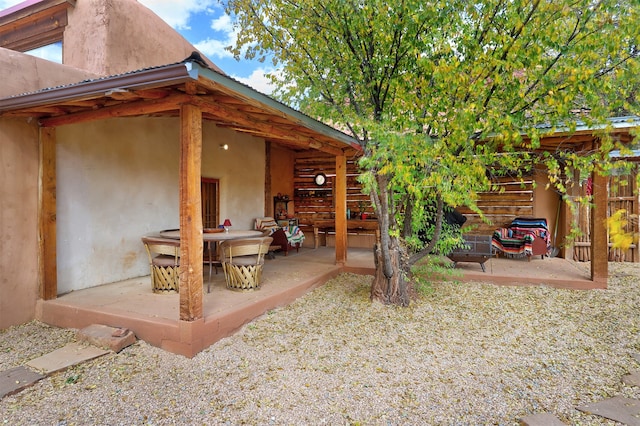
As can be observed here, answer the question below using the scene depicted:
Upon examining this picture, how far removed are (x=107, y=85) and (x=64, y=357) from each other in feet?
8.05

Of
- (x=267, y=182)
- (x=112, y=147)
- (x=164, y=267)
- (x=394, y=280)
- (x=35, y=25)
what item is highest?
(x=35, y=25)

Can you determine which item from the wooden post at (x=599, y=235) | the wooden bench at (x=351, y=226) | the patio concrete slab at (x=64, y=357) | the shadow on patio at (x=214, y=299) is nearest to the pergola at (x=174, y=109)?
the shadow on patio at (x=214, y=299)

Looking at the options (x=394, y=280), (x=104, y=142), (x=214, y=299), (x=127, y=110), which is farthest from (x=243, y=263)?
(x=104, y=142)

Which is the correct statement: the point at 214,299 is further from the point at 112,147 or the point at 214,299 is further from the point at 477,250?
the point at 477,250

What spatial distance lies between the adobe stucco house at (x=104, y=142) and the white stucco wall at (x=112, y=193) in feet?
0.05

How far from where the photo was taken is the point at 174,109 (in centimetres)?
331

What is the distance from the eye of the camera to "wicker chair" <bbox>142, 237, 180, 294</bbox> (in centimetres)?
435

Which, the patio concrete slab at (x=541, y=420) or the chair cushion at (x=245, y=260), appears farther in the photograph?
the chair cushion at (x=245, y=260)

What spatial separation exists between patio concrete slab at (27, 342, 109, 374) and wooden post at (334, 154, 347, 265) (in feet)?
13.3

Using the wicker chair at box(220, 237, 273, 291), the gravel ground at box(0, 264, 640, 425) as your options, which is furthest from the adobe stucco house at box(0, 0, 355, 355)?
the wicker chair at box(220, 237, 273, 291)

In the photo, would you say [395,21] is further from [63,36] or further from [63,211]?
[63,36]

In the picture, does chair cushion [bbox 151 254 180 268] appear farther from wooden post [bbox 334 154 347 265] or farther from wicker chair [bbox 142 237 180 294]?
wooden post [bbox 334 154 347 265]

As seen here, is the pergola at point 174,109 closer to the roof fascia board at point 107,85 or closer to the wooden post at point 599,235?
the roof fascia board at point 107,85

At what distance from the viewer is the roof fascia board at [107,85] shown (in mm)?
2617
